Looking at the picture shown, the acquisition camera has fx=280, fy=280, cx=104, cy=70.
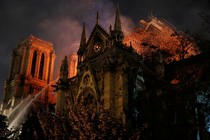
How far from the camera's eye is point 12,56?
2758 inches

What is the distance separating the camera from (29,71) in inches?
2542

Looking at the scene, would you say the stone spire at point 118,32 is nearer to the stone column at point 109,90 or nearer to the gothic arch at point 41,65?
the stone column at point 109,90

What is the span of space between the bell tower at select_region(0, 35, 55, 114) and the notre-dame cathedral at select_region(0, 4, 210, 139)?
81.6 feet

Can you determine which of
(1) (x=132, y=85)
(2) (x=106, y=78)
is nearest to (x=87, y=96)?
(2) (x=106, y=78)

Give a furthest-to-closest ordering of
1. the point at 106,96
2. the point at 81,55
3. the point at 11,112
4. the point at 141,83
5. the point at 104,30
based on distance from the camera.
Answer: the point at 11,112 → the point at 81,55 → the point at 104,30 → the point at 141,83 → the point at 106,96

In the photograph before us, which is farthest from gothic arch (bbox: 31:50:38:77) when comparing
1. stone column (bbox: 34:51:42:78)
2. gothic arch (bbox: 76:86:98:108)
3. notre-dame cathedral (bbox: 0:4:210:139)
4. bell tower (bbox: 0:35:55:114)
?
gothic arch (bbox: 76:86:98:108)

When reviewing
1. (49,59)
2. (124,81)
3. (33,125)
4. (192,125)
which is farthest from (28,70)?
(192,125)

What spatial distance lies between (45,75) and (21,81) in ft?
21.3

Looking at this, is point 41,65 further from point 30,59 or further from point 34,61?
point 30,59

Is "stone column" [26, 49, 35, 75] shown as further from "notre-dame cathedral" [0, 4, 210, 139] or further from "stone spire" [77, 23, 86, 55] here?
"notre-dame cathedral" [0, 4, 210, 139]

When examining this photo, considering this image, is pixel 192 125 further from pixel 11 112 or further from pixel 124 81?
pixel 11 112

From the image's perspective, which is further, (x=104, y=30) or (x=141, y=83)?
(x=104, y=30)

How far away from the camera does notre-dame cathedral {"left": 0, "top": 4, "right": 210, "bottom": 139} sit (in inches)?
1044

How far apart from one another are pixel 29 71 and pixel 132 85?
3819 centimetres
